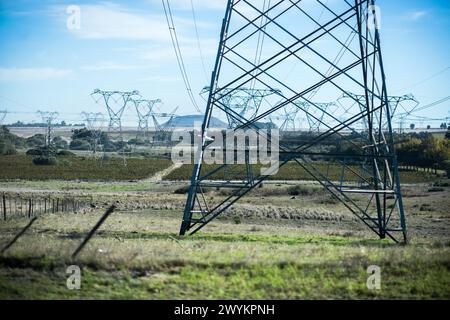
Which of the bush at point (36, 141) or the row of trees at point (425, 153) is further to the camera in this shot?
the bush at point (36, 141)

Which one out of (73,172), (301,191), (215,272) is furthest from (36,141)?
(215,272)

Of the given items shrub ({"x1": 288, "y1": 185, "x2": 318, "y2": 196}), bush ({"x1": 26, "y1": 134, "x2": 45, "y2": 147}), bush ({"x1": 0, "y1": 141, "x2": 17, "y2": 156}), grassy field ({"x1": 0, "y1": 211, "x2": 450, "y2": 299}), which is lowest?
shrub ({"x1": 288, "y1": 185, "x2": 318, "y2": 196})

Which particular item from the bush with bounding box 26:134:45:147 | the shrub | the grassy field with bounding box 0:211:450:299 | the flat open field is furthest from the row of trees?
the bush with bounding box 26:134:45:147

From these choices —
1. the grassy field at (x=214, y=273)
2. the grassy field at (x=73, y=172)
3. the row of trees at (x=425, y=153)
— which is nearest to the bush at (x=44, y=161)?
the grassy field at (x=73, y=172)

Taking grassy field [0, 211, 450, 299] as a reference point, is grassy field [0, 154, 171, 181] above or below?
above

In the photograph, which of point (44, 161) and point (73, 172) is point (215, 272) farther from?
point (44, 161)

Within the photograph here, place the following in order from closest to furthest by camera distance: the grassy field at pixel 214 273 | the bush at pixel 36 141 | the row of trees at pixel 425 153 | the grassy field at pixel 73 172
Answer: the grassy field at pixel 214 273
the grassy field at pixel 73 172
the row of trees at pixel 425 153
the bush at pixel 36 141

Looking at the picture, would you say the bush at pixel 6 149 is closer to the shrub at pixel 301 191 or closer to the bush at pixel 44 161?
the bush at pixel 44 161

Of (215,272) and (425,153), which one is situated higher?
(425,153)

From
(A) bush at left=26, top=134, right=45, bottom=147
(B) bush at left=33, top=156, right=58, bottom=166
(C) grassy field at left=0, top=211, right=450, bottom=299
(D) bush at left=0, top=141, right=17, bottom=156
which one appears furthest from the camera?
(A) bush at left=26, top=134, right=45, bottom=147

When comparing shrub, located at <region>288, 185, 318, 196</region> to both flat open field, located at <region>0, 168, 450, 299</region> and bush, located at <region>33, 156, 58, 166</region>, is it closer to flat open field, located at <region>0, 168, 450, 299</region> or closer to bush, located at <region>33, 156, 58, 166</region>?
flat open field, located at <region>0, 168, 450, 299</region>
